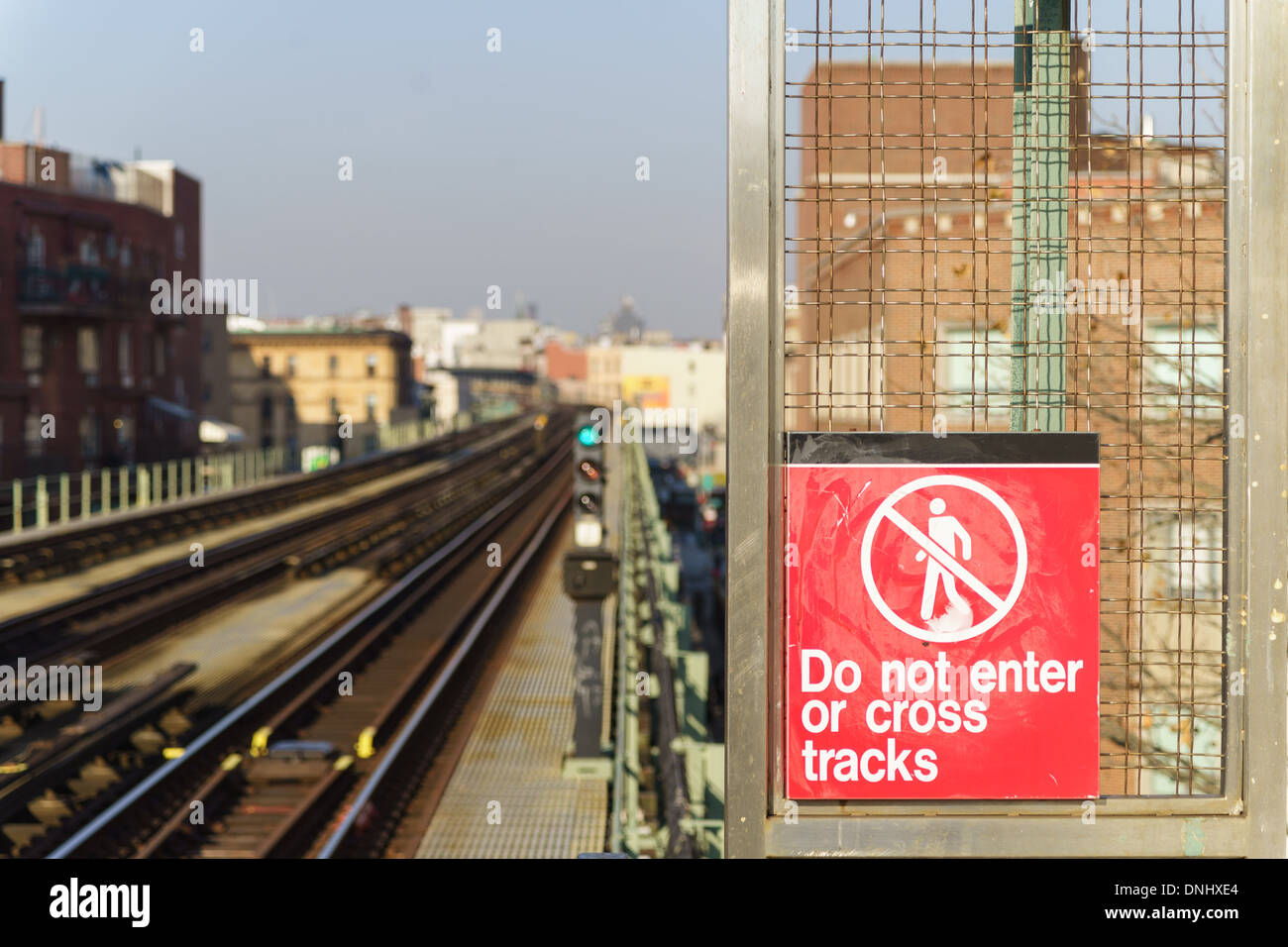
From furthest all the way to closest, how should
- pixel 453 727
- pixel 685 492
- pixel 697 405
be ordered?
1. pixel 697 405
2. pixel 685 492
3. pixel 453 727

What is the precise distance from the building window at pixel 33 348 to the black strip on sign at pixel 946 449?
38.3m

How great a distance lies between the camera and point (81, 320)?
39.4 meters

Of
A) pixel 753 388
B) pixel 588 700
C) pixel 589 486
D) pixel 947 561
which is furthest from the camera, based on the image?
pixel 589 486

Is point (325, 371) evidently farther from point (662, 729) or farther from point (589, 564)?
point (662, 729)

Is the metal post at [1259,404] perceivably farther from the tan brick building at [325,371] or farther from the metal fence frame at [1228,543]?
the tan brick building at [325,371]

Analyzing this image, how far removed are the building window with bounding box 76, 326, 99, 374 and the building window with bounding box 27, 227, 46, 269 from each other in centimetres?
249

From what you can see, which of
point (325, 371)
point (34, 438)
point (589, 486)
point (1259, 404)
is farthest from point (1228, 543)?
point (325, 371)

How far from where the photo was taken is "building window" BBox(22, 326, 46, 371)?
37.7m

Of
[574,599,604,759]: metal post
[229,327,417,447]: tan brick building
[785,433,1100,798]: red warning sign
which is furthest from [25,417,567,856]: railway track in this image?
[229,327,417,447]: tan brick building

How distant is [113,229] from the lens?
43.4 meters

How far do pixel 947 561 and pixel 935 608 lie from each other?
155 mm
